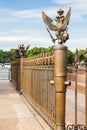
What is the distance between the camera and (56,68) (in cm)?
621

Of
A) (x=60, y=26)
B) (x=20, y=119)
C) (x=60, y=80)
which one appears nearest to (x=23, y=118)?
(x=20, y=119)

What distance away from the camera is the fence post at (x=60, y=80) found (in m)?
6.09

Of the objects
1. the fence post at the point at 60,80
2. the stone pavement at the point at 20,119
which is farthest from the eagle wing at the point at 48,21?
the stone pavement at the point at 20,119

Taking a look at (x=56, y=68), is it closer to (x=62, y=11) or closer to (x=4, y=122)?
(x=62, y=11)

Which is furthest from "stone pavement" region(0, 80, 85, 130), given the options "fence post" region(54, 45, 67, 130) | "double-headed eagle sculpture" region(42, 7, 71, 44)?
"double-headed eagle sculpture" region(42, 7, 71, 44)

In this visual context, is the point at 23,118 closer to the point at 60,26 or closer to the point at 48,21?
the point at 48,21

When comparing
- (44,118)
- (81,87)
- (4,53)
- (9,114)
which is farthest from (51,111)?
(4,53)

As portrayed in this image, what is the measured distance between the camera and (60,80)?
609 cm

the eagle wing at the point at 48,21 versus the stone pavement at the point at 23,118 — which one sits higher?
the eagle wing at the point at 48,21

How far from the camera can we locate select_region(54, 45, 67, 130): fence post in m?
6.09

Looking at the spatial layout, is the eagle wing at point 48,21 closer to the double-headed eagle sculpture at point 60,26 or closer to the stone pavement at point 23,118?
the double-headed eagle sculpture at point 60,26

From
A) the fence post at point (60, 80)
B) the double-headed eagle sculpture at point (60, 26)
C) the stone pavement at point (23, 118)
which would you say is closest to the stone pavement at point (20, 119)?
the stone pavement at point (23, 118)

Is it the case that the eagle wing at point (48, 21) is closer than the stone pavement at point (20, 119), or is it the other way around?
the eagle wing at point (48, 21)

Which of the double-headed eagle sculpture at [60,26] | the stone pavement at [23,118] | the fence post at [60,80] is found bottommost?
the stone pavement at [23,118]
